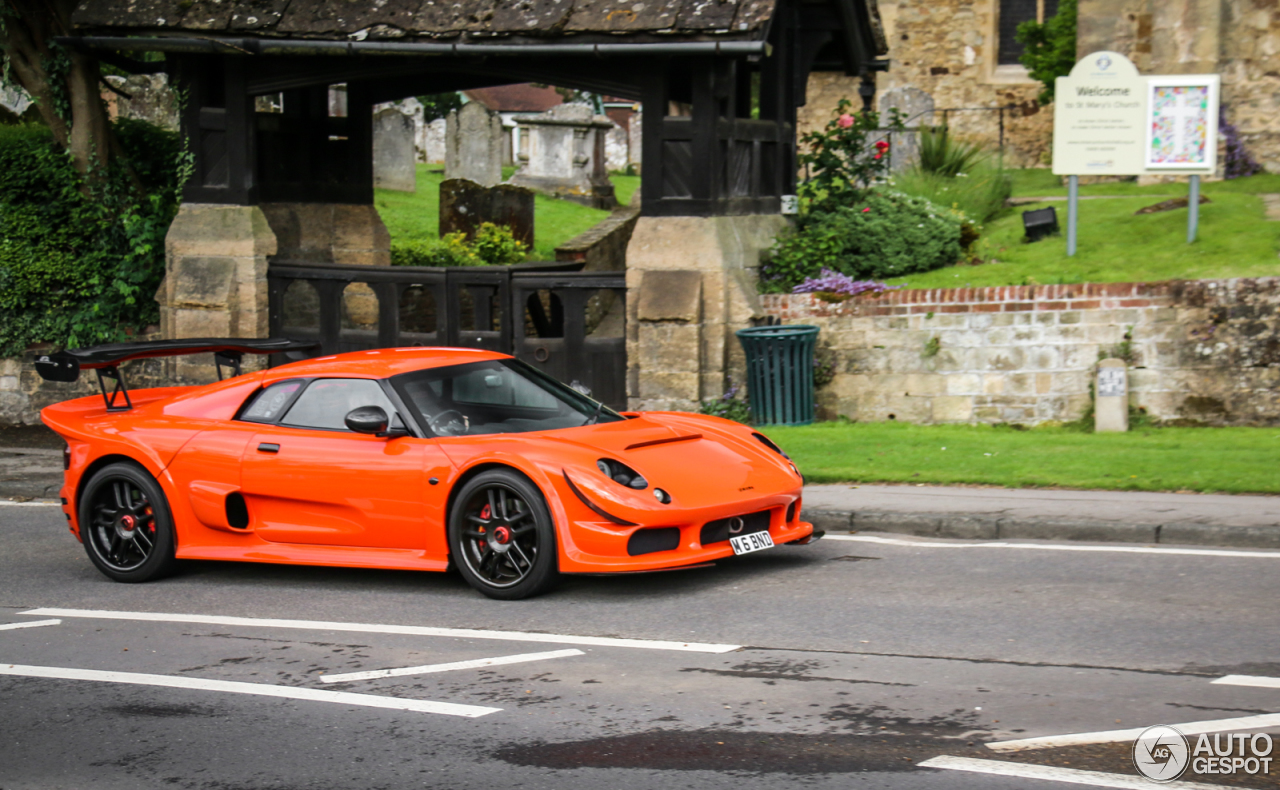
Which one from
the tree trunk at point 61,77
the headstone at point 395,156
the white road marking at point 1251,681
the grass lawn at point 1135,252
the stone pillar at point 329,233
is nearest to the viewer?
the white road marking at point 1251,681

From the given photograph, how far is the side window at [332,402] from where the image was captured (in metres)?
8.12

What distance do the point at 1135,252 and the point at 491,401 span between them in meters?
9.05

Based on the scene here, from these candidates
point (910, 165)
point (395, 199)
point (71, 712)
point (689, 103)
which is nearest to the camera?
point (71, 712)

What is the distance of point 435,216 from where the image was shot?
94.0ft

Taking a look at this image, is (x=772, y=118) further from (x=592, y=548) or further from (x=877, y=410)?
(x=592, y=548)

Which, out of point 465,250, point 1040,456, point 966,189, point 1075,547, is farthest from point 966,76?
point 1075,547

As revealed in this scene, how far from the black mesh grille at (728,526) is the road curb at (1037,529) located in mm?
1822

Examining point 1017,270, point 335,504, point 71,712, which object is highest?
point 1017,270

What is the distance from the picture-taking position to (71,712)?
567cm

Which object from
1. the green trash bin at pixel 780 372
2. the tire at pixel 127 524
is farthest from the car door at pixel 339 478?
the green trash bin at pixel 780 372

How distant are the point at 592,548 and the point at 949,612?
191 centimetres

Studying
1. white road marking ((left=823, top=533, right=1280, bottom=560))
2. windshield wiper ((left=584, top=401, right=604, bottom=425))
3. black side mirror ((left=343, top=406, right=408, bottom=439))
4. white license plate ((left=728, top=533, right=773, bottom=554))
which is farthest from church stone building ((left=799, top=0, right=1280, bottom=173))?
black side mirror ((left=343, top=406, right=408, bottom=439))

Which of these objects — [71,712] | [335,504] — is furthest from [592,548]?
[71,712]

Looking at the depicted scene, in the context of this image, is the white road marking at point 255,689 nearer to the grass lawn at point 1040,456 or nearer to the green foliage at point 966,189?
the grass lawn at point 1040,456
